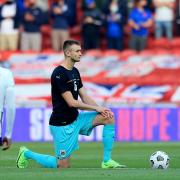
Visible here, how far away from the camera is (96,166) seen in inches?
474

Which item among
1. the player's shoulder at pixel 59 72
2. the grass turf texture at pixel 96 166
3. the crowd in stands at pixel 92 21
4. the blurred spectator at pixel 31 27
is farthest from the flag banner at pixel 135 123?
the player's shoulder at pixel 59 72

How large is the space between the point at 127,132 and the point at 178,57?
367 centimetres

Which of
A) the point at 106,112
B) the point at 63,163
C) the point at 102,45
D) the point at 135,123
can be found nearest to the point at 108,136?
the point at 106,112

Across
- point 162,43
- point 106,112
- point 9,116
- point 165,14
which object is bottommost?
point 9,116

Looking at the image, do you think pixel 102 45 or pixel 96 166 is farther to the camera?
pixel 102 45

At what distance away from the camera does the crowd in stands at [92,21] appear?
75.6ft

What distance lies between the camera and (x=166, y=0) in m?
23.1

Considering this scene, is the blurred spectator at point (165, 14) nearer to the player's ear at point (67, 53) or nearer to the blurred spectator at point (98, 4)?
the blurred spectator at point (98, 4)

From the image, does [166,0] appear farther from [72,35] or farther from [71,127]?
[71,127]

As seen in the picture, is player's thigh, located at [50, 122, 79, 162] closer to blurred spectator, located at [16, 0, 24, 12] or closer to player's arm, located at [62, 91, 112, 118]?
player's arm, located at [62, 91, 112, 118]

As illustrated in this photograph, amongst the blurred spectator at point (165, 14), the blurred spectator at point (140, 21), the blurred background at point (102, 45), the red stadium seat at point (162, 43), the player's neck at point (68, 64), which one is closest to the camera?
the player's neck at point (68, 64)

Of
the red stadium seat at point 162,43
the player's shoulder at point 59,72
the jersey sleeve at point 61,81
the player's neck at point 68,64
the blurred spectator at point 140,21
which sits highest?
the blurred spectator at point 140,21

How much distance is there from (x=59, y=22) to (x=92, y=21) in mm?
968

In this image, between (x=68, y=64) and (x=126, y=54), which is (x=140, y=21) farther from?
(x=68, y=64)
